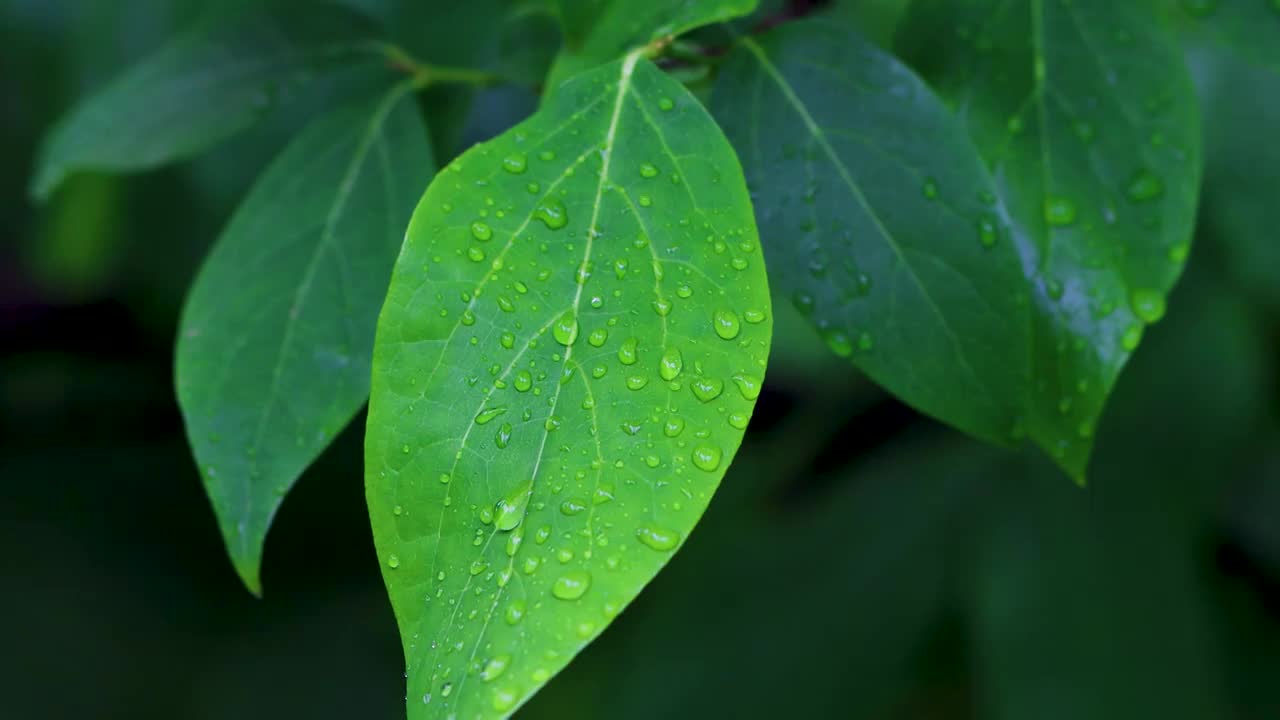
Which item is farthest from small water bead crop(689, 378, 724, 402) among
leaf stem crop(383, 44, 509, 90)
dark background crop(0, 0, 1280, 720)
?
dark background crop(0, 0, 1280, 720)

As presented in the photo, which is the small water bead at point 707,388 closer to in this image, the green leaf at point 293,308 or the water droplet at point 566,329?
the water droplet at point 566,329

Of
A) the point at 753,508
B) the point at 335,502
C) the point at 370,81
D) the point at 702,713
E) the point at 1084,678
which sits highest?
the point at 370,81

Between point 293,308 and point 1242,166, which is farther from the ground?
point 293,308

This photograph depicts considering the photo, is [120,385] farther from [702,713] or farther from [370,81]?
[370,81]

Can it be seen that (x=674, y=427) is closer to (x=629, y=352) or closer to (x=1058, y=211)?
(x=629, y=352)

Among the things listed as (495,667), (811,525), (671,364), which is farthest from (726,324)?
(811,525)

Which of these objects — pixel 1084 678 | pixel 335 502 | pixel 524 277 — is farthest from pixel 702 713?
pixel 524 277

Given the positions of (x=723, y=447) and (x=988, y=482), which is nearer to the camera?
(x=723, y=447)

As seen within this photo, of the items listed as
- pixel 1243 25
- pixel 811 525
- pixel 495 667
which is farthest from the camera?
pixel 811 525

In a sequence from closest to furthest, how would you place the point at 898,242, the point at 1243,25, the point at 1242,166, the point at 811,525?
the point at 898,242 → the point at 1243,25 → the point at 1242,166 → the point at 811,525
